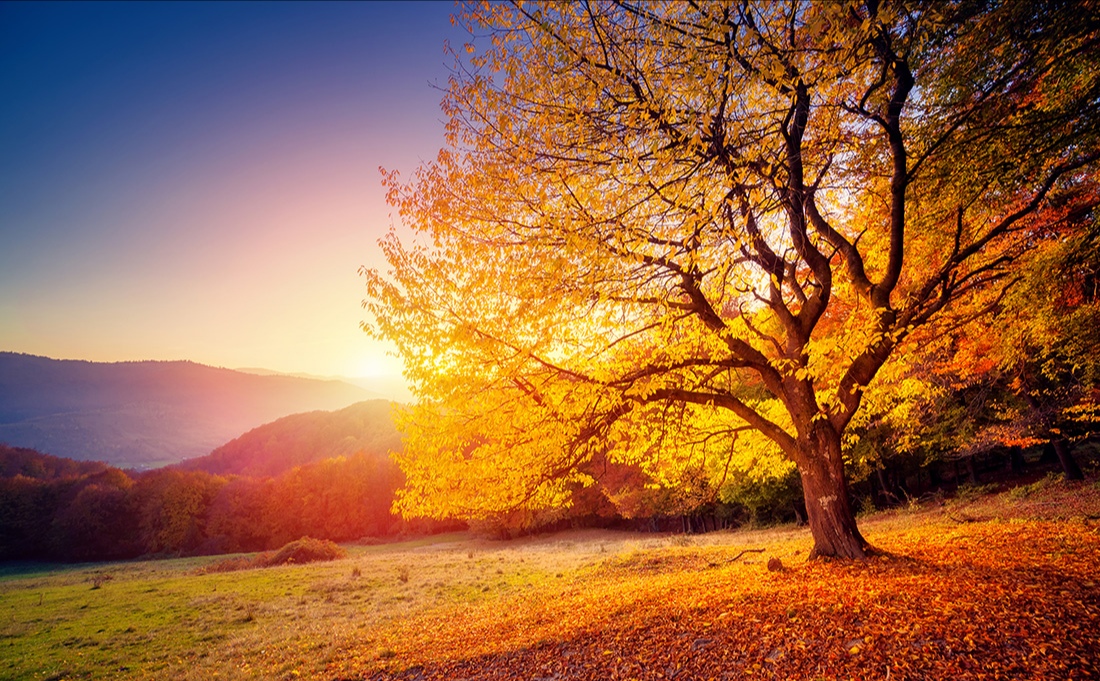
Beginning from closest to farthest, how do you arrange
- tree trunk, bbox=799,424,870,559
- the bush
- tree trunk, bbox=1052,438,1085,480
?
tree trunk, bbox=799,424,870,559, tree trunk, bbox=1052,438,1085,480, the bush

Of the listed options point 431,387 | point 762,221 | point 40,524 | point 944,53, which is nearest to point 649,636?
point 431,387

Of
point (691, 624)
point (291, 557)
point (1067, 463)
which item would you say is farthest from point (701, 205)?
point (291, 557)

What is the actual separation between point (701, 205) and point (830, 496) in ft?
20.8

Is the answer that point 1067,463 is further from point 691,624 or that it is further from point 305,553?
point 305,553

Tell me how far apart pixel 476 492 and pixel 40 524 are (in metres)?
85.0

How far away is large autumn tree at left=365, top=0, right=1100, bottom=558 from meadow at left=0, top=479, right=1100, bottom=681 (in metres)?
2.36

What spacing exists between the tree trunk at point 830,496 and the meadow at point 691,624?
24.0 inches

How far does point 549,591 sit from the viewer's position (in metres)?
14.7

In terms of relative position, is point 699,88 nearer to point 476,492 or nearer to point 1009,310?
point 476,492

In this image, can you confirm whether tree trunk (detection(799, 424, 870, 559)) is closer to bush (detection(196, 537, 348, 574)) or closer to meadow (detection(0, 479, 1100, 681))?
meadow (detection(0, 479, 1100, 681))

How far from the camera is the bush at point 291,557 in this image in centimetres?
3794

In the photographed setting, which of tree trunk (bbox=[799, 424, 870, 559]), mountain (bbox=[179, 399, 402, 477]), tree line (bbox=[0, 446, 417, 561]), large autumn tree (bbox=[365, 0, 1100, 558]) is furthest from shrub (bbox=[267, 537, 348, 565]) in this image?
mountain (bbox=[179, 399, 402, 477])

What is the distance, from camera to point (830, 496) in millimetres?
8547

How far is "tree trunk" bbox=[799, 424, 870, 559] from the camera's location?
336 inches
